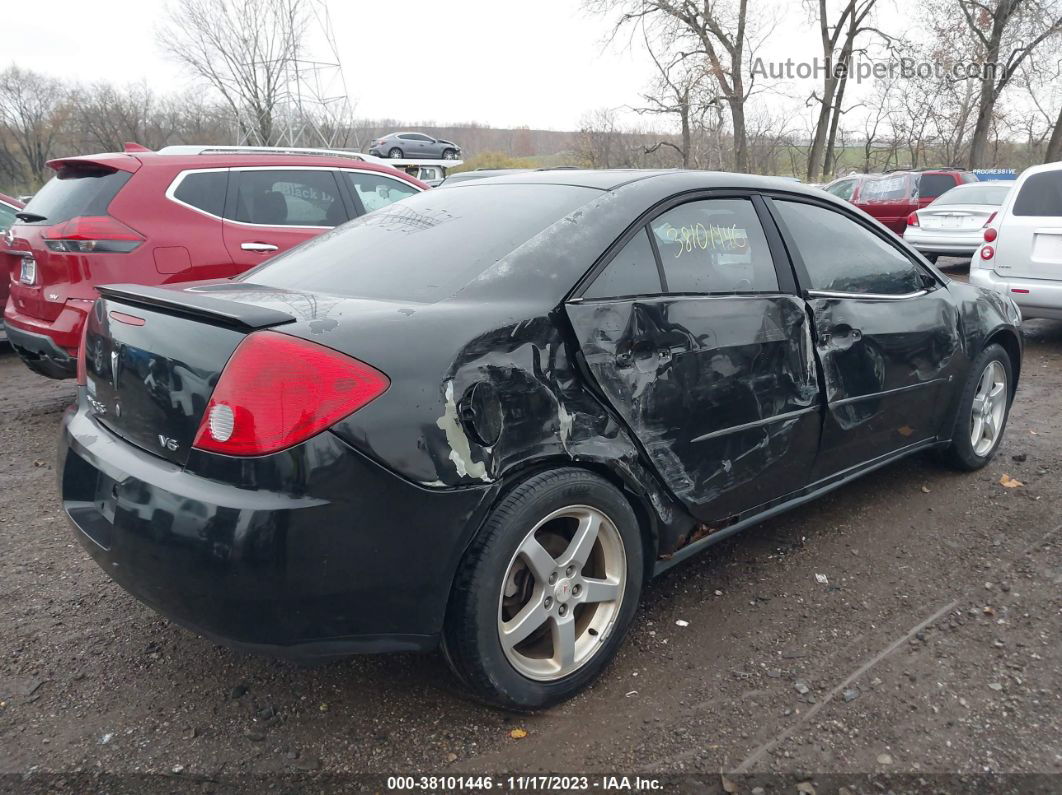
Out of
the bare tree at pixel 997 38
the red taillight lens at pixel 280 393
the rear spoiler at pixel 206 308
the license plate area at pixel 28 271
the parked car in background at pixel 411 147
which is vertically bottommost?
the license plate area at pixel 28 271

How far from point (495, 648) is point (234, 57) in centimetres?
3852

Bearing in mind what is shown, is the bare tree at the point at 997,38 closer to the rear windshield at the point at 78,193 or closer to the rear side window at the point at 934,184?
the rear side window at the point at 934,184

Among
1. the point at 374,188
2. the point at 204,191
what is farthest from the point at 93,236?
the point at 374,188

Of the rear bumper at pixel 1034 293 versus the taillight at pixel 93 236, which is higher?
the taillight at pixel 93 236

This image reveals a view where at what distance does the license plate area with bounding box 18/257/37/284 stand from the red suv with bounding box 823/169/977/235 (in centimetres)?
1431

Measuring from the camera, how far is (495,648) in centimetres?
209

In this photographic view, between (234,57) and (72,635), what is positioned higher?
(234,57)

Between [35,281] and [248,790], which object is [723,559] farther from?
[35,281]

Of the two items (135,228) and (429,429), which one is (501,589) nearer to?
(429,429)

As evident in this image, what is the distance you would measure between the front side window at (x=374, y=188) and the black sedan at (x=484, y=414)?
3243mm

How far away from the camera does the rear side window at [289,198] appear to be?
5398 mm

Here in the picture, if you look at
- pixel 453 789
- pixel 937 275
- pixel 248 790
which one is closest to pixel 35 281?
pixel 248 790

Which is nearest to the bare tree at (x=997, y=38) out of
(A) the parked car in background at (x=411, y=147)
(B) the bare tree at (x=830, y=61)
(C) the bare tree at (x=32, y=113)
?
(B) the bare tree at (x=830, y=61)

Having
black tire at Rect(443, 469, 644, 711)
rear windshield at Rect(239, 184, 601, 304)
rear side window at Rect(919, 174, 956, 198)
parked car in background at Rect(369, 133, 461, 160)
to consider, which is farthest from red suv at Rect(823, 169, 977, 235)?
parked car in background at Rect(369, 133, 461, 160)
